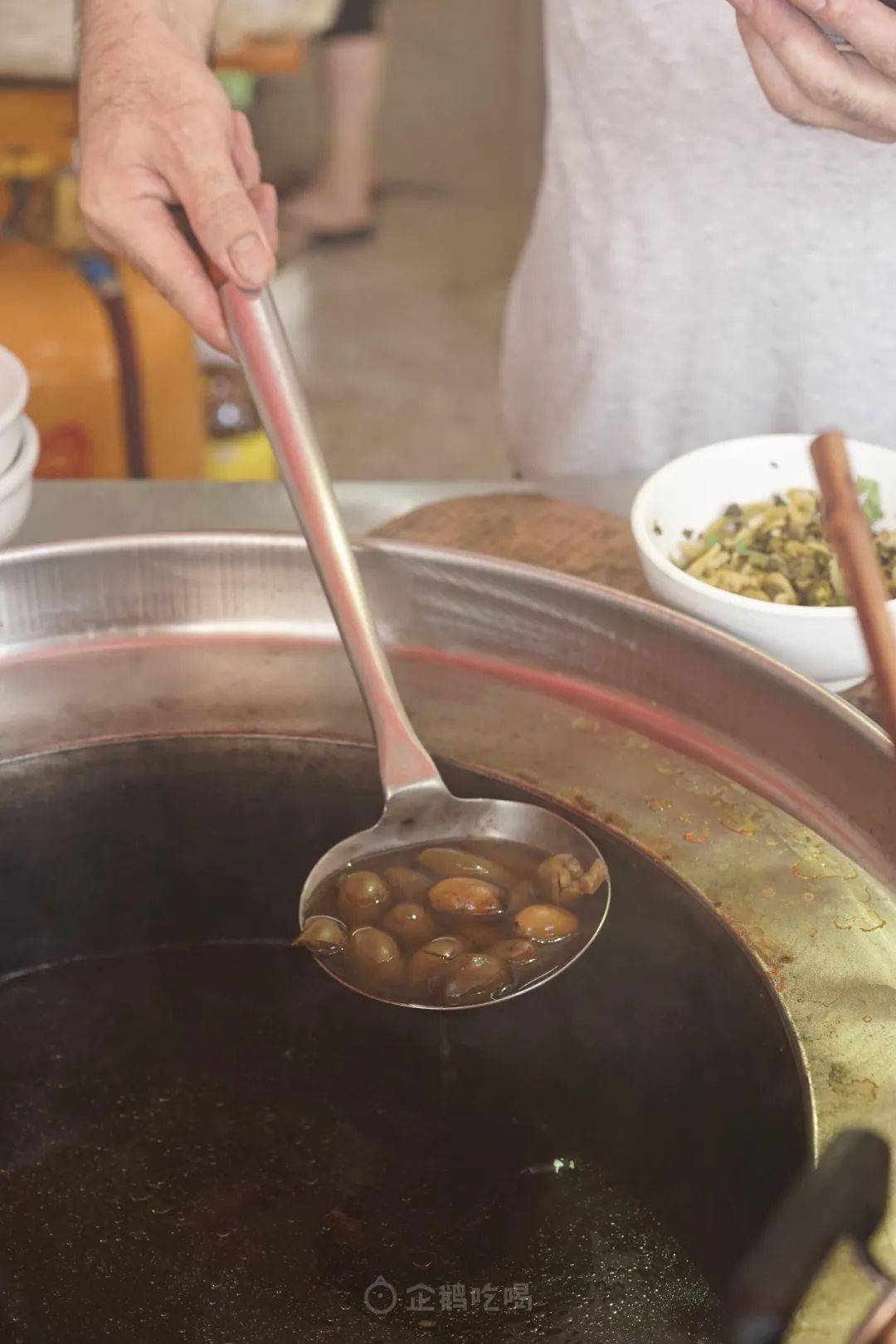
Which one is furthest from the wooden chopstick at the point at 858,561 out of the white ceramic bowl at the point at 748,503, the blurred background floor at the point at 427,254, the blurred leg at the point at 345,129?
the blurred leg at the point at 345,129

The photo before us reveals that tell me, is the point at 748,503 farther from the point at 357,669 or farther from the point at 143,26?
the point at 143,26

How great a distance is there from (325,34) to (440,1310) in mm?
4656

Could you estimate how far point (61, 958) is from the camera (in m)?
1.18

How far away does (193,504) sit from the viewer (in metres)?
1.58

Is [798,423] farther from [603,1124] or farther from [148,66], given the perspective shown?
[603,1124]

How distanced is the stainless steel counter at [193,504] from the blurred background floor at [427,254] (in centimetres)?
226

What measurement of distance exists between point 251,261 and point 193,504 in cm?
54

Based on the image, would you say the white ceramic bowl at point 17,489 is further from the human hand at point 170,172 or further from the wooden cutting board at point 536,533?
the wooden cutting board at point 536,533

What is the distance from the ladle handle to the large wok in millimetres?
81

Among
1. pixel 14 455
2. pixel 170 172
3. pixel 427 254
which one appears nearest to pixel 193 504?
pixel 14 455

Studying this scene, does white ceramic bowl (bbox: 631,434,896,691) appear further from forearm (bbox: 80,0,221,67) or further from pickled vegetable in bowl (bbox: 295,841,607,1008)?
forearm (bbox: 80,0,221,67)

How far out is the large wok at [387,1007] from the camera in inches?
36.5

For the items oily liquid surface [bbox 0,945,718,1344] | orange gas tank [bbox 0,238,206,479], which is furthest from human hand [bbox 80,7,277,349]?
orange gas tank [bbox 0,238,206,479]

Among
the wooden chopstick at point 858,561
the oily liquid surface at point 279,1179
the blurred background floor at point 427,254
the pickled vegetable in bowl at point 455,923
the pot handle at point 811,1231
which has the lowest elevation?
the blurred background floor at point 427,254
